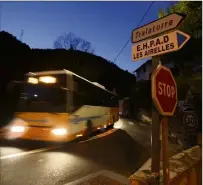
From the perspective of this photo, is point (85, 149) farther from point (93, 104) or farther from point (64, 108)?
point (93, 104)

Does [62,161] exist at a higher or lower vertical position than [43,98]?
lower

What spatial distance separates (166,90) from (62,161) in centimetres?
532

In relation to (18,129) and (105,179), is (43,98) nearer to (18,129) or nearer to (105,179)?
(18,129)

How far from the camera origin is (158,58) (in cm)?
356

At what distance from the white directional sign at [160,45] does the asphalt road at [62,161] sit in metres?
3.65

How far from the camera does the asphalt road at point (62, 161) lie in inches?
231

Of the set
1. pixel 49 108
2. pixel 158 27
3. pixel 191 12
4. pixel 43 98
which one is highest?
pixel 191 12

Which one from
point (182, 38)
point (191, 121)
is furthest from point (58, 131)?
point (182, 38)

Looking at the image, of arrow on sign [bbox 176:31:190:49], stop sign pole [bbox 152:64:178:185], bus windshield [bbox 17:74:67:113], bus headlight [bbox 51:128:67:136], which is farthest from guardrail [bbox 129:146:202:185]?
bus windshield [bbox 17:74:67:113]

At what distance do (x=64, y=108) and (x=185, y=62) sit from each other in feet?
73.9

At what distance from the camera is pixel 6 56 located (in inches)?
1014

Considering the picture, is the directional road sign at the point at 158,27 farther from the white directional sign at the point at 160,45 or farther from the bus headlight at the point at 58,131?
the bus headlight at the point at 58,131

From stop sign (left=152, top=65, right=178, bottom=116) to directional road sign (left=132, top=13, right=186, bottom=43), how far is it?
684 mm

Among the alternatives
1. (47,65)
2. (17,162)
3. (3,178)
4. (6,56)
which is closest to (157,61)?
(3,178)
